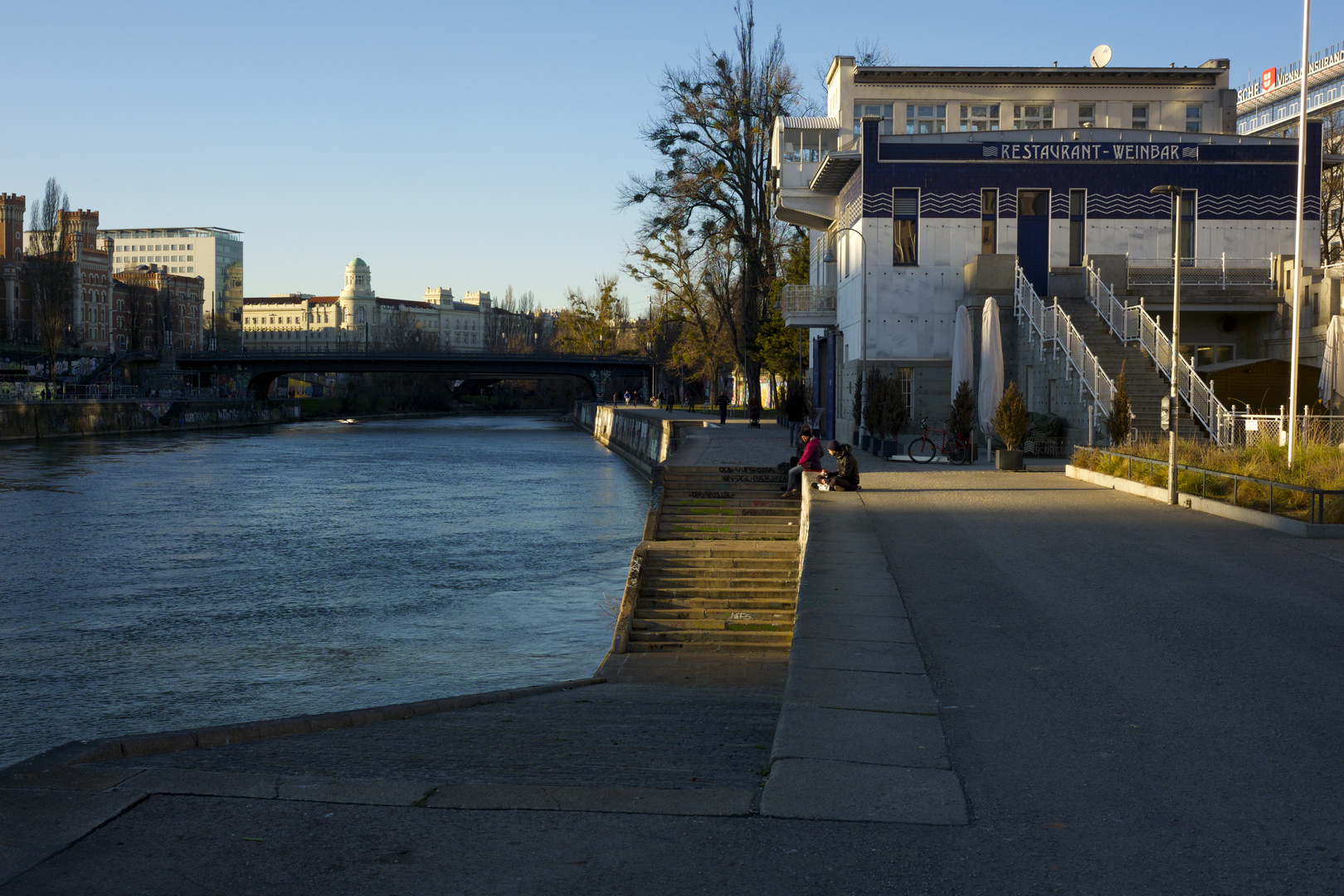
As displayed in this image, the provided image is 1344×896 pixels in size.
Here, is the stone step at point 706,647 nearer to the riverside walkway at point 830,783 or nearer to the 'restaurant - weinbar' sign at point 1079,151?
the riverside walkway at point 830,783

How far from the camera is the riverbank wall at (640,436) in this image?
137 ft

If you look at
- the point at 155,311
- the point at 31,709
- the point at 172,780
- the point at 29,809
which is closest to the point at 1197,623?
the point at 172,780

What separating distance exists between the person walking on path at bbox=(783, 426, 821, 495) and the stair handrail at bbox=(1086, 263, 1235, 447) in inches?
268

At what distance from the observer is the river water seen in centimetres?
1334

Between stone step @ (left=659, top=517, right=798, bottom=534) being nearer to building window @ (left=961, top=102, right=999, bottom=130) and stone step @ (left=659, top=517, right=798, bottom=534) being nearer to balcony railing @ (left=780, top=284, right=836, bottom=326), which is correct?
balcony railing @ (left=780, top=284, right=836, bottom=326)

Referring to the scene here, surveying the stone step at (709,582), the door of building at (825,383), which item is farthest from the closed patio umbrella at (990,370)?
the stone step at (709,582)

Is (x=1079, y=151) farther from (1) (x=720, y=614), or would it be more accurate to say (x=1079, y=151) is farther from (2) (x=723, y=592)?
(1) (x=720, y=614)

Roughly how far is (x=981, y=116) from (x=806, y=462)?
2942 centimetres

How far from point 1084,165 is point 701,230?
2021 cm

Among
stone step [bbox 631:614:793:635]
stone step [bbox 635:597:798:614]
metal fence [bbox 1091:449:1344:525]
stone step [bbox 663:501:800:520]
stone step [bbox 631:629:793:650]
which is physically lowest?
stone step [bbox 631:629:793:650]

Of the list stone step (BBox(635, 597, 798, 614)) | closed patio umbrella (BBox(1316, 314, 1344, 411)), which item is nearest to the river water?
stone step (BBox(635, 597, 798, 614))

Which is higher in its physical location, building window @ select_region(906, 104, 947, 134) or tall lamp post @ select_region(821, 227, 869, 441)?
building window @ select_region(906, 104, 947, 134)

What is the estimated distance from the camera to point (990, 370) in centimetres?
2612

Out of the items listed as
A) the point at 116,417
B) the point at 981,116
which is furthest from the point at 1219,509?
the point at 116,417
